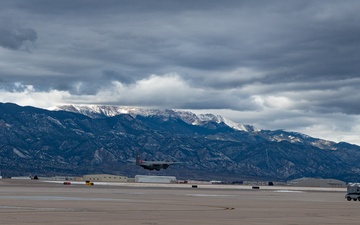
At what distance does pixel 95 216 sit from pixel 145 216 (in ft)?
14.1

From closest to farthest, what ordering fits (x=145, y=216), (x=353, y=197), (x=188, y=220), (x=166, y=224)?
(x=166, y=224) → (x=188, y=220) → (x=145, y=216) → (x=353, y=197)

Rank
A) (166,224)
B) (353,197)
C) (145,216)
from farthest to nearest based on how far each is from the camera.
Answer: (353,197) < (145,216) < (166,224)

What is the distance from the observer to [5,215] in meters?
58.3

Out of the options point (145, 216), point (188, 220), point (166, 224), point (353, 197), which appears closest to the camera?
point (166, 224)

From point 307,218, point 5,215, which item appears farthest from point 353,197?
point 5,215

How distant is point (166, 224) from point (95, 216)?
9523 millimetres

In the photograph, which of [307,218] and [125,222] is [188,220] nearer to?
[125,222]

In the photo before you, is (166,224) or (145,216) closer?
(166,224)

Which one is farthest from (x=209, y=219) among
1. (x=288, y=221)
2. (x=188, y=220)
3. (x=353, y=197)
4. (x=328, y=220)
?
(x=353, y=197)

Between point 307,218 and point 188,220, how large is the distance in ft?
40.1

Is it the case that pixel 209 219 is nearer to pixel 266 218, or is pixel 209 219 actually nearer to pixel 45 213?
pixel 266 218

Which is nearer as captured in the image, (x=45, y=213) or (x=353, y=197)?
(x=45, y=213)

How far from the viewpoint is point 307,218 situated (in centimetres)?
6425

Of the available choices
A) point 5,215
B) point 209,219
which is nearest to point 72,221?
point 5,215
